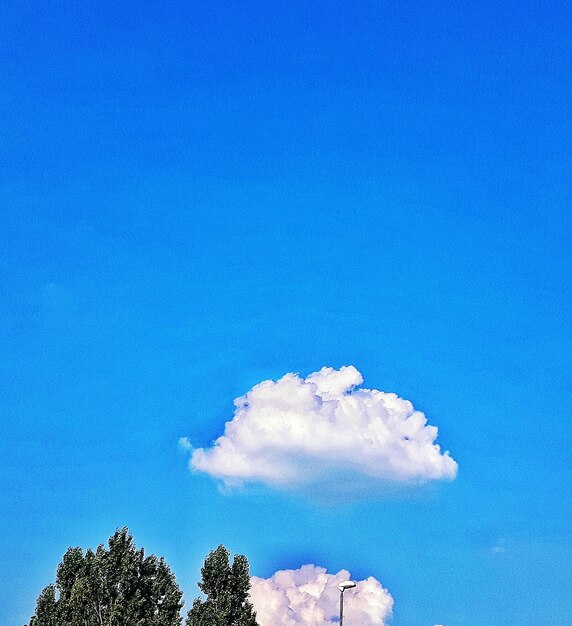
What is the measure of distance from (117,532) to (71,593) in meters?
5.10

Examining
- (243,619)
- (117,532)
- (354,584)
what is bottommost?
(354,584)

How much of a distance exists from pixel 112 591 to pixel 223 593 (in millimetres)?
7980

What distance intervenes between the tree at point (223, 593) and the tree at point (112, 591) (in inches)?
78.6

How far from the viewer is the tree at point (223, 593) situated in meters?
56.9

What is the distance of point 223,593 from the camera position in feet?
195

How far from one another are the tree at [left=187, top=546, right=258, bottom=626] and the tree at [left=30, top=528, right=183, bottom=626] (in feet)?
6.55

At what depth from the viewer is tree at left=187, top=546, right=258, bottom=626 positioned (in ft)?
187

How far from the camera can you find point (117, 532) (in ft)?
196

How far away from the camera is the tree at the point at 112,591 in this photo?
55656 millimetres

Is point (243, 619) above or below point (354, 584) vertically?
above

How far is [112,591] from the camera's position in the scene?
56656 millimetres

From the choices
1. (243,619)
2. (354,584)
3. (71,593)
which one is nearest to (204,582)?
(243,619)

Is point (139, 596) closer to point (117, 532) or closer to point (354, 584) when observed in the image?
point (117, 532)

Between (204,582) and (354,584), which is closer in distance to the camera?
(354,584)
